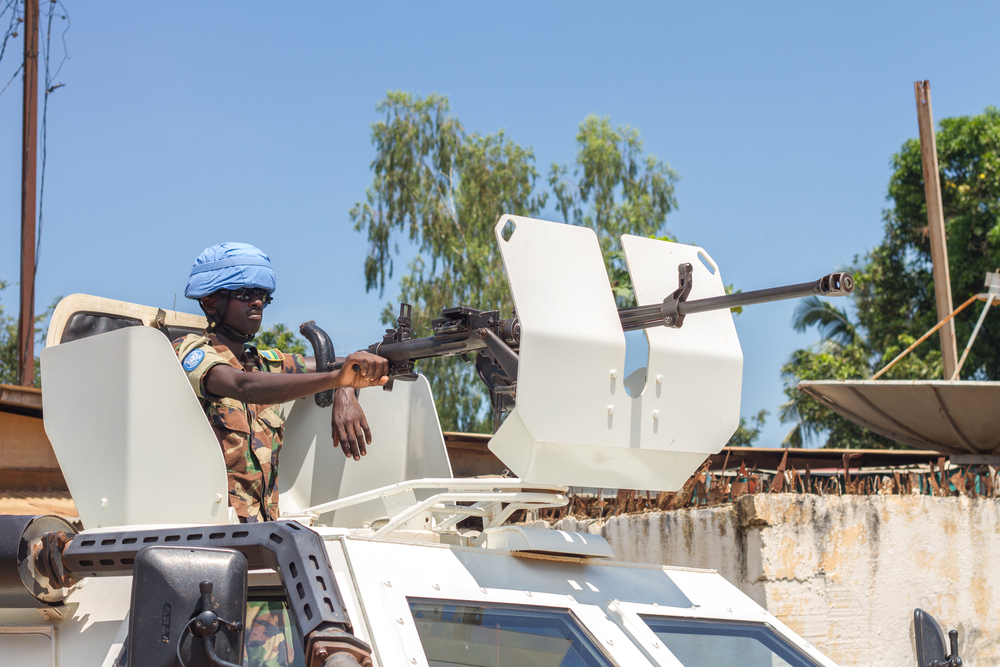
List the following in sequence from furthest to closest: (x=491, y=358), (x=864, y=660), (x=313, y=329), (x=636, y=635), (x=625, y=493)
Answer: (x=625, y=493), (x=864, y=660), (x=313, y=329), (x=491, y=358), (x=636, y=635)

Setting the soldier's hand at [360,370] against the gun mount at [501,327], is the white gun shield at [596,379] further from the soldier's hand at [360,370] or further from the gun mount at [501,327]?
the soldier's hand at [360,370]

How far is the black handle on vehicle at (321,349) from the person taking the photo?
12.0ft

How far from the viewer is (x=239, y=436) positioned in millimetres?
3316

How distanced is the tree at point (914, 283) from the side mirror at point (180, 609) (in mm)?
21022

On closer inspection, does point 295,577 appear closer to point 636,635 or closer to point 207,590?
point 207,590

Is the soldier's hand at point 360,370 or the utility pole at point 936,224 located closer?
the soldier's hand at point 360,370

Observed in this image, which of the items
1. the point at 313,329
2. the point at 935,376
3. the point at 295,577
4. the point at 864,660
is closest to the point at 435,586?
the point at 295,577

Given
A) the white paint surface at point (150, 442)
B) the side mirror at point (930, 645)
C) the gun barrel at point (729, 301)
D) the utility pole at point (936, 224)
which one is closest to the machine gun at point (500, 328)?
the gun barrel at point (729, 301)

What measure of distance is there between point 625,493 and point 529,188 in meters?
18.2

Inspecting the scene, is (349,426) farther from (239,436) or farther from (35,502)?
(35,502)

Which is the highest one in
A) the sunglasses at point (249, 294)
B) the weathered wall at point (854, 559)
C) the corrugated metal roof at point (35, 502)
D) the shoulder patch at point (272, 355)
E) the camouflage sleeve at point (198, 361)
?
the sunglasses at point (249, 294)

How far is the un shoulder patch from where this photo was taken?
3145 mm

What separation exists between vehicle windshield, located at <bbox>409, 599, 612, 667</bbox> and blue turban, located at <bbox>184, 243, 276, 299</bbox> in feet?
4.72

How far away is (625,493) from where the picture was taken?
26.0 feet
